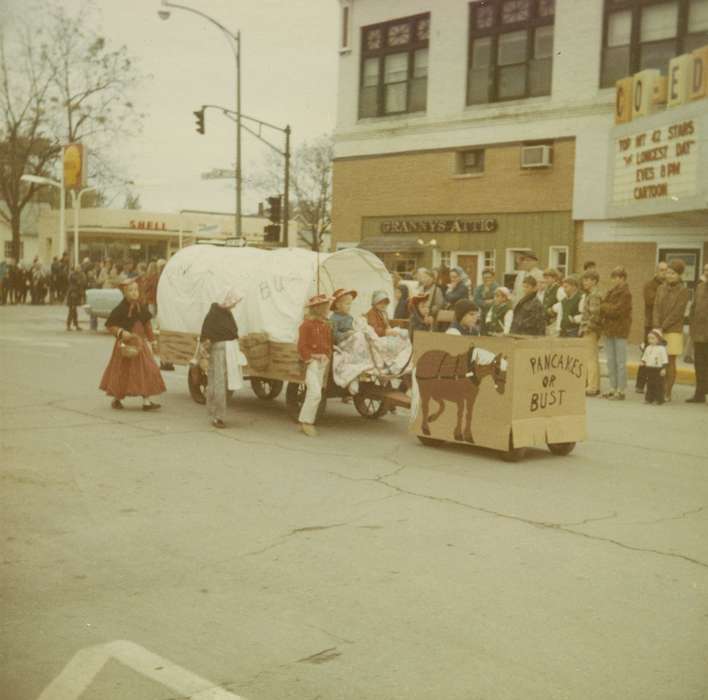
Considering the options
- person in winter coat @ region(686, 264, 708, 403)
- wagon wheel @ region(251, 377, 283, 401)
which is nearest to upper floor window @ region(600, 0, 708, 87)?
person in winter coat @ region(686, 264, 708, 403)

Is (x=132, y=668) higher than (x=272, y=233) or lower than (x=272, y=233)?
lower

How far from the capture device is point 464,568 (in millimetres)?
5613

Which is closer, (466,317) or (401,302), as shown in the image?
(466,317)

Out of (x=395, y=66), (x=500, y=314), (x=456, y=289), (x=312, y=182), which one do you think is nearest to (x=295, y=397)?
(x=500, y=314)

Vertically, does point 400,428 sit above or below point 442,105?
below

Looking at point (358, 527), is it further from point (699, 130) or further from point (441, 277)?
point (699, 130)

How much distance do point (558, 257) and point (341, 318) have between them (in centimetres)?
1465

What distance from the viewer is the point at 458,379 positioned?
9094mm

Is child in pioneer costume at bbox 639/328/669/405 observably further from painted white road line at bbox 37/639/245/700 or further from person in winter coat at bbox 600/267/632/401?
painted white road line at bbox 37/639/245/700

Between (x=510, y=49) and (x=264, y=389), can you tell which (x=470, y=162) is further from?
(x=264, y=389)

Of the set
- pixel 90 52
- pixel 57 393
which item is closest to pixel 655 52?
pixel 57 393

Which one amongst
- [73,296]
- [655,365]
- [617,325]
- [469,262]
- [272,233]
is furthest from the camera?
[469,262]

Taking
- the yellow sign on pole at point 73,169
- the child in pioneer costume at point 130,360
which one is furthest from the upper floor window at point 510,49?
the child in pioneer costume at point 130,360

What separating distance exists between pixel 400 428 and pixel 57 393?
4738 mm
